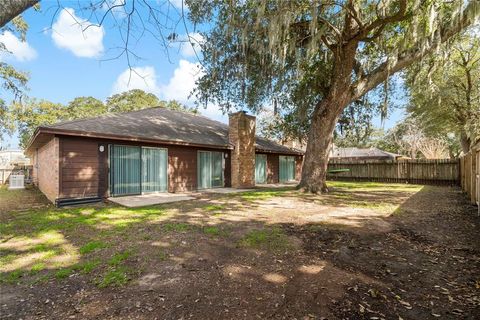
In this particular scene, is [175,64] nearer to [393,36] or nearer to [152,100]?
[393,36]

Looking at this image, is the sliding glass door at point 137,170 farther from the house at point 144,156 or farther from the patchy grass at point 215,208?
the patchy grass at point 215,208

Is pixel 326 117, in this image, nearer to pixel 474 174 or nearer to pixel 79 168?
pixel 474 174

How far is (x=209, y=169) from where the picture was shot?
11.7 m

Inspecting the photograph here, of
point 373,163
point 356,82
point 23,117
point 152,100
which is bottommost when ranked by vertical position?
point 373,163

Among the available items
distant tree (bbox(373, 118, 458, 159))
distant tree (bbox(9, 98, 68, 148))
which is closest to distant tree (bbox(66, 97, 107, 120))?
distant tree (bbox(9, 98, 68, 148))

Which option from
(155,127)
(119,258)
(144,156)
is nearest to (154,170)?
(144,156)

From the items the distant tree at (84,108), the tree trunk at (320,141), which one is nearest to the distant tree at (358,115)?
the tree trunk at (320,141)

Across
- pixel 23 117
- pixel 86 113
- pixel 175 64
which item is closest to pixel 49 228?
pixel 175 64

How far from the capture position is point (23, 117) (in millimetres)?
23719

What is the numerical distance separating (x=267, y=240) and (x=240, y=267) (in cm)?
109

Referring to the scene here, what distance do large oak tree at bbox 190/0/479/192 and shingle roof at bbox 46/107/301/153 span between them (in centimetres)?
174

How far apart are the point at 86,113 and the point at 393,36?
2998cm

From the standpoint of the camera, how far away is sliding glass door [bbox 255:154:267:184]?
47.4 feet

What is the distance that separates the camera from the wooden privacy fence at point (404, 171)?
1470 centimetres
